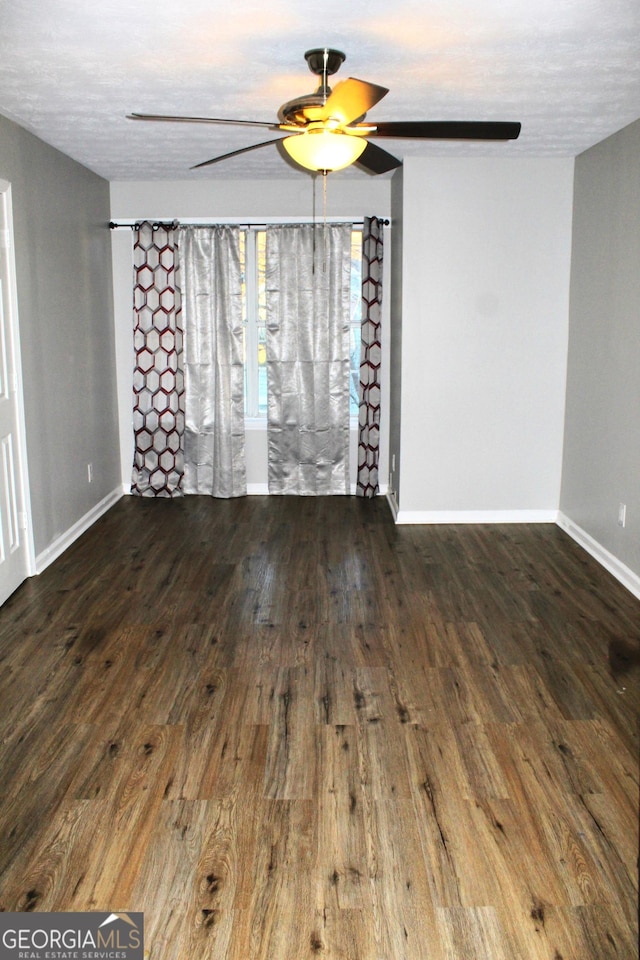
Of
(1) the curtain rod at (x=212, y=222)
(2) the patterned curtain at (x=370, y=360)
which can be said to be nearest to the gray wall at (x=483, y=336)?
(2) the patterned curtain at (x=370, y=360)

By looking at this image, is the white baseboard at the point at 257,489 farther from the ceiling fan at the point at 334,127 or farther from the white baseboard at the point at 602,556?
the ceiling fan at the point at 334,127

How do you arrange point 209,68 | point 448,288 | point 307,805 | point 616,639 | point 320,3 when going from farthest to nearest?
point 448,288 < point 616,639 < point 209,68 < point 320,3 < point 307,805

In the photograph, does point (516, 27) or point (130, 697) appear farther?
point (130, 697)

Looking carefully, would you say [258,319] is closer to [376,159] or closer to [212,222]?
[212,222]

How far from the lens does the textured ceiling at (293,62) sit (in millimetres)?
2721

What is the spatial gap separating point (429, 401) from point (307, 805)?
3503mm

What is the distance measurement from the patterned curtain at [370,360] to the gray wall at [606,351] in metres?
1.49

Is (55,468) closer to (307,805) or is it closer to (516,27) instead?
(307,805)

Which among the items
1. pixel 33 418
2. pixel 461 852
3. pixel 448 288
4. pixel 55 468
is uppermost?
pixel 448 288

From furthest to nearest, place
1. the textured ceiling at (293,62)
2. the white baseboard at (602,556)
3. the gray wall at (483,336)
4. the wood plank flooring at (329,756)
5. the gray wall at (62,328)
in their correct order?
1. the gray wall at (483,336)
2. the gray wall at (62,328)
3. the white baseboard at (602,556)
4. the textured ceiling at (293,62)
5. the wood plank flooring at (329,756)

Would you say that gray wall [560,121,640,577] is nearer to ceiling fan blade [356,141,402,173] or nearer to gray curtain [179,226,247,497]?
ceiling fan blade [356,141,402,173]

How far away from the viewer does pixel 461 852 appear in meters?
2.21

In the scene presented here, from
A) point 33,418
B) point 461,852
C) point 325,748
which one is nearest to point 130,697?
point 325,748

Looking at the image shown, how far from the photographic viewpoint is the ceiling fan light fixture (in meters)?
2.99
